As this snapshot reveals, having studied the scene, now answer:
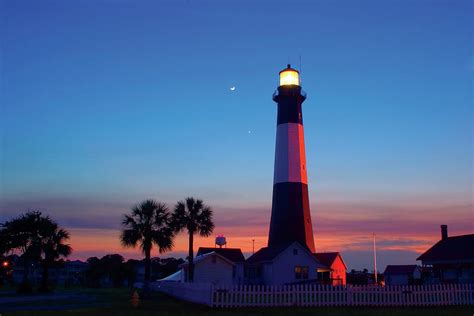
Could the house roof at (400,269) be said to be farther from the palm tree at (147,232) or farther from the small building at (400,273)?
the palm tree at (147,232)

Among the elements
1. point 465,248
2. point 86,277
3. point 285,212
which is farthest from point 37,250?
point 86,277

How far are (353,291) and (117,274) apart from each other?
82.8 meters

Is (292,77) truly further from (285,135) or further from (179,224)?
(179,224)

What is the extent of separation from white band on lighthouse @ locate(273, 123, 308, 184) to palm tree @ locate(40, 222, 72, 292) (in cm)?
2414

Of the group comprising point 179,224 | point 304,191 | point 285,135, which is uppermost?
point 285,135

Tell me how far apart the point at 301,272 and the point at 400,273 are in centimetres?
4227

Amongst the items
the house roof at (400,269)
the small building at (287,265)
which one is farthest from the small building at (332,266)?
the house roof at (400,269)

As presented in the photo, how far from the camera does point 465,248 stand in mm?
40656

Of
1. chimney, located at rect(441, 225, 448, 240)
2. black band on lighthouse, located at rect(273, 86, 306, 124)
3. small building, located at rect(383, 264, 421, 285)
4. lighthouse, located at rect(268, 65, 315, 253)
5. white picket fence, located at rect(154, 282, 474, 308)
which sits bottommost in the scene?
small building, located at rect(383, 264, 421, 285)

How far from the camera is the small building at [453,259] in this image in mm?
39444

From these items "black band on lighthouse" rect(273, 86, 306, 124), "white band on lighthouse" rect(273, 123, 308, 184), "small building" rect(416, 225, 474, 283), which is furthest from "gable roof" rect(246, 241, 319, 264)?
"black band on lighthouse" rect(273, 86, 306, 124)

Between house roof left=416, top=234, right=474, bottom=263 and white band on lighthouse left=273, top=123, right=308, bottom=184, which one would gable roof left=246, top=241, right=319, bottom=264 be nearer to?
white band on lighthouse left=273, top=123, right=308, bottom=184

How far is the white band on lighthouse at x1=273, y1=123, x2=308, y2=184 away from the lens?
50.5 m

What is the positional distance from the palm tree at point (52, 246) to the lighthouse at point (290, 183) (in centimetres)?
2269
